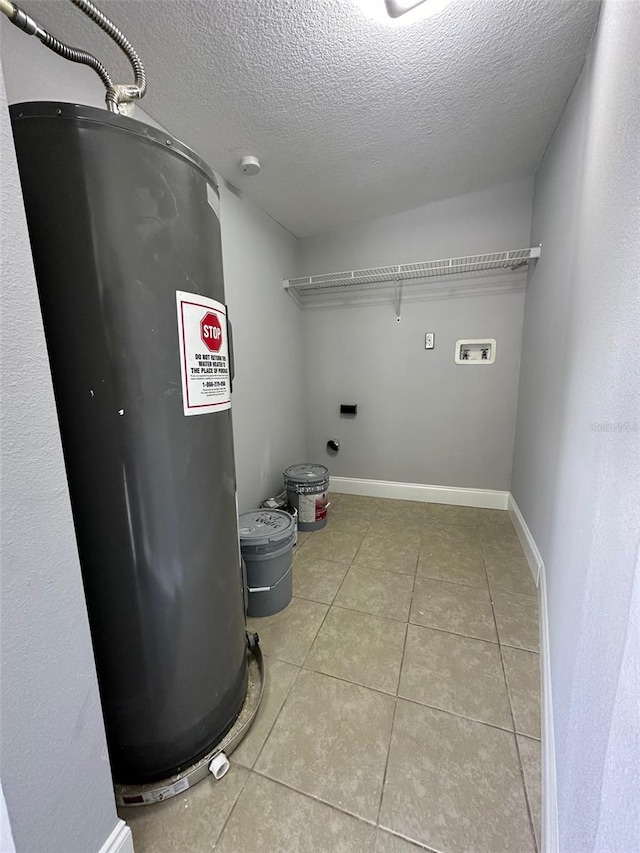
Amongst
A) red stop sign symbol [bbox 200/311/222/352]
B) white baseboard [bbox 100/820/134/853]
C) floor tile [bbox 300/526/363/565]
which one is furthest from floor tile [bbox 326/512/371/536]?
red stop sign symbol [bbox 200/311/222/352]

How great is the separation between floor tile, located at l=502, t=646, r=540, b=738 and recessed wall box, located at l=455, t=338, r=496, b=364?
1.90 m

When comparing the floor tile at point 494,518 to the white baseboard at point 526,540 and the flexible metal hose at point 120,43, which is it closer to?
the white baseboard at point 526,540

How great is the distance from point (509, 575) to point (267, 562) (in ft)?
4.50

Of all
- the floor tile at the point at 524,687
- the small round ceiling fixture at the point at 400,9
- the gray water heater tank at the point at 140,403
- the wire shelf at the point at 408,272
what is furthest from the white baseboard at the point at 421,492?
the small round ceiling fixture at the point at 400,9

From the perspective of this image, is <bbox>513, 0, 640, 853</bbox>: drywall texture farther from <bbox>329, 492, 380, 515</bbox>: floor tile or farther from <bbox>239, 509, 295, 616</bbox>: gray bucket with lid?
<bbox>329, 492, 380, 515</bbox>: floor tile

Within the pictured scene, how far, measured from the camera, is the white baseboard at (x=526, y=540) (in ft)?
5.62

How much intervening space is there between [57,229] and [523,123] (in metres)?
2.19

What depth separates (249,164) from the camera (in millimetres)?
1749

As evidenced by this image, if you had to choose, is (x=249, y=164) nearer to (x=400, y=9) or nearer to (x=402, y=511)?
(x=400, y=9)

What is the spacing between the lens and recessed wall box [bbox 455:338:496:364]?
2.46 meters

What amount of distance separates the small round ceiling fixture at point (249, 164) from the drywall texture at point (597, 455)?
1.47m

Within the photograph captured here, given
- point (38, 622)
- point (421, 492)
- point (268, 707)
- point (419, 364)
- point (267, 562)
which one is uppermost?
point (419, 364)

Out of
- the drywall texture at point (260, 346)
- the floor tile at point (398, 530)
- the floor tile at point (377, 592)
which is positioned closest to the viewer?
the floor tile at point (377, 592)

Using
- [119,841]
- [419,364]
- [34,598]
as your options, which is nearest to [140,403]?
[34,598]
